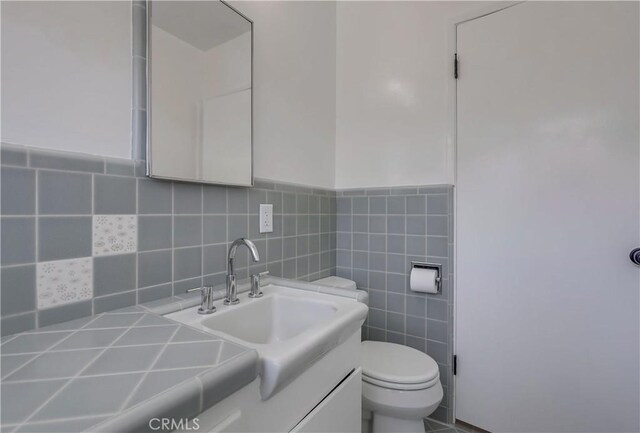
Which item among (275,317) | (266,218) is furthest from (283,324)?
(266,218)

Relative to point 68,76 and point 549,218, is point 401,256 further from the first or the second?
point 68,76

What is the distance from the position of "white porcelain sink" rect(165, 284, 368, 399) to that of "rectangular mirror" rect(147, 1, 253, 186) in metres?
0.47

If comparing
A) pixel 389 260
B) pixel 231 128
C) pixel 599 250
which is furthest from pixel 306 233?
pixel 599 250

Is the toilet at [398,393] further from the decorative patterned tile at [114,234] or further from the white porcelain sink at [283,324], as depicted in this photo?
the decorative patterned tile at [114,234]

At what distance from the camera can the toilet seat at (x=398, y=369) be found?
1209mm

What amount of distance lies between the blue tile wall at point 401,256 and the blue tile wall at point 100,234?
795mm

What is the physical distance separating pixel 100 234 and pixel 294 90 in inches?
46.5

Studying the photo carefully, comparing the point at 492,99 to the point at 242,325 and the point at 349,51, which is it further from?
the point at 242,325

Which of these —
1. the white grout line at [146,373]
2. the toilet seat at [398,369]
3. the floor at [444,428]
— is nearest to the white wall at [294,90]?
the white grout line at [146,373]

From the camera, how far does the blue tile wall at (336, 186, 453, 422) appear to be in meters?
1.60

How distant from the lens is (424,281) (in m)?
1.57

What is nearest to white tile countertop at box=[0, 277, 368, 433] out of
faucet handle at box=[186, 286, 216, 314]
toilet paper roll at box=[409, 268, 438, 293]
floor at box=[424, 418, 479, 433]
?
faucet handle at box=[186, 286, 216, 314]

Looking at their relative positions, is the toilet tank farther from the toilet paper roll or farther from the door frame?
the door frame

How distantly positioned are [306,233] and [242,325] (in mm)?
723
